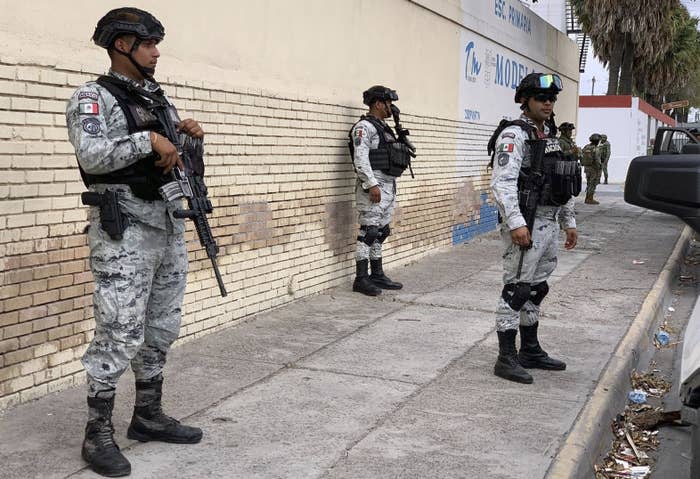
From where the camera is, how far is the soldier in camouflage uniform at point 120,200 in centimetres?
365

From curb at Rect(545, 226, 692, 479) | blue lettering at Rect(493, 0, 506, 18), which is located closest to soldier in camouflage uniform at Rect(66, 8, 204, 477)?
curb at Rect(545, 226, 692, 479)

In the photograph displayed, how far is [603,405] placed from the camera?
5105 millimetres

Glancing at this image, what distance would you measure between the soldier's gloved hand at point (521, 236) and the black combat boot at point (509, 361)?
61 centimetres

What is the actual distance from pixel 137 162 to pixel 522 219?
241cm

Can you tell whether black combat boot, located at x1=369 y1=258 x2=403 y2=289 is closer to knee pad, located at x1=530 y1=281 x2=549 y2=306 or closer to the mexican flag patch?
knee pad, located at x1=530 y1=281 x2=549 y2=306

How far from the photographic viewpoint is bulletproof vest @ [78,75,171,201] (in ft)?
12.3

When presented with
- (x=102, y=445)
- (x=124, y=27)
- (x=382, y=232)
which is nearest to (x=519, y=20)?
(x=382, y=232)

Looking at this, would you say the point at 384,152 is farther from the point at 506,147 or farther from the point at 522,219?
the point at 522,219

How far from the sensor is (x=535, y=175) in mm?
5426

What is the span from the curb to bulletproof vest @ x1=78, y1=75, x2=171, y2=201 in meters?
2.13

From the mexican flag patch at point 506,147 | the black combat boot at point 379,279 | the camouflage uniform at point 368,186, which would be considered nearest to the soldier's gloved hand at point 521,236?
the mexican flag patch at point 506,147

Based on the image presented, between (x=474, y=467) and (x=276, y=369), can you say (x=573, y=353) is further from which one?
(x=474, y=467)

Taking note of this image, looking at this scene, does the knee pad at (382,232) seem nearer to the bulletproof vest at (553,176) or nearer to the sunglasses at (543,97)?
the bulletproof vest at (553,176)

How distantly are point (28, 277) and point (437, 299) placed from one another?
4418 mm
